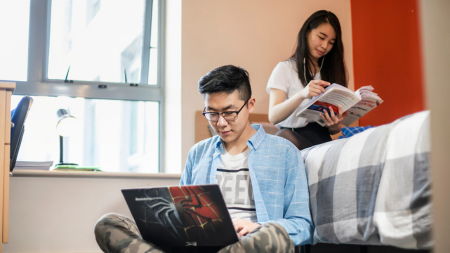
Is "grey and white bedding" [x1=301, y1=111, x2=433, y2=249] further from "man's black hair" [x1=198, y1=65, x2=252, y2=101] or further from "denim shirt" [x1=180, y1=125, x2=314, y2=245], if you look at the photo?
"man's black hair" [x1=198, y1=65, x2=252, y2=101]

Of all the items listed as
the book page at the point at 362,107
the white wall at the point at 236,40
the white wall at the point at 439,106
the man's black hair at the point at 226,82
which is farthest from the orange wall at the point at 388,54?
the white wall at the point at 439,106

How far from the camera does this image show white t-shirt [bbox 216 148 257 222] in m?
1.32

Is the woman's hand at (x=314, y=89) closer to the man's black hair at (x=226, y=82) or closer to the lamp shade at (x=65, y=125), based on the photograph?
the man's black hair at (x=226, y=82)

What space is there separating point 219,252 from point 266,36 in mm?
2091

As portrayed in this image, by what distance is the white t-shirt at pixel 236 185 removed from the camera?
1316 millimetres

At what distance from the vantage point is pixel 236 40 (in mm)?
2775

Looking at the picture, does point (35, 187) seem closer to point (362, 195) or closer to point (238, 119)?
point (238, 119)

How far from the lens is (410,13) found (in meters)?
2.33

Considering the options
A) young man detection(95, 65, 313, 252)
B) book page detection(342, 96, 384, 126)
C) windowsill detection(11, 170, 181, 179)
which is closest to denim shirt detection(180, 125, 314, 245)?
young man detection(95, 65, 313, 252)

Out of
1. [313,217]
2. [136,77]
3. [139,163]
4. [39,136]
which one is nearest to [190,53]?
[136,77]

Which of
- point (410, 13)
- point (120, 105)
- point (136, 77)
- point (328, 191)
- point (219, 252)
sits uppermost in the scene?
point (410, 13)

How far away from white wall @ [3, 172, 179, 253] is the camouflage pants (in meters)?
1.13

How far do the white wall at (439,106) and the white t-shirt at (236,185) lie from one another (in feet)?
3.24

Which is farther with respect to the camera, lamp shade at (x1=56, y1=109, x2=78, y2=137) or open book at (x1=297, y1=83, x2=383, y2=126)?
lamp shade at (x1=56, y1=109, x2=78, y2=137)
